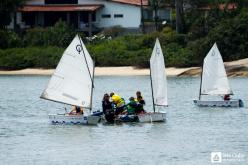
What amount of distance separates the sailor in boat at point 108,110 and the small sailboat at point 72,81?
4.37ft

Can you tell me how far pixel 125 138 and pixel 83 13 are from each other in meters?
70.2

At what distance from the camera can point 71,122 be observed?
5134 cm

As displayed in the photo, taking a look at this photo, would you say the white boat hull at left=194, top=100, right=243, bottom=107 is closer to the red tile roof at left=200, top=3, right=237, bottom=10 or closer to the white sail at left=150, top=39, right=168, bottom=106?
the white sail at left=150, top=39, right=168, bottom=106

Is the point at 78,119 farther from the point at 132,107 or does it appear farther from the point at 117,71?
the point at 117,71

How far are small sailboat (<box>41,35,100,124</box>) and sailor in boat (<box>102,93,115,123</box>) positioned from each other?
4.37 feet

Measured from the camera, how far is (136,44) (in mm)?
102688

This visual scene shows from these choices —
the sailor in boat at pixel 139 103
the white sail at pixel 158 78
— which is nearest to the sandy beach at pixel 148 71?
the white sail at pixel 158 78

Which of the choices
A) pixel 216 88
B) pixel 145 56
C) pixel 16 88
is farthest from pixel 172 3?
pixel 216 88

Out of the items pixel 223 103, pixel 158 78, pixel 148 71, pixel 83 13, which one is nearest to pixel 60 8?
pixel 83 13

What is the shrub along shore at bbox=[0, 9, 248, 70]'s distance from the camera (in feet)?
315

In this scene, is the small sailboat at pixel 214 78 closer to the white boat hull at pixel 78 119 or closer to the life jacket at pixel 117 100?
the life jacket at pixel 117 100

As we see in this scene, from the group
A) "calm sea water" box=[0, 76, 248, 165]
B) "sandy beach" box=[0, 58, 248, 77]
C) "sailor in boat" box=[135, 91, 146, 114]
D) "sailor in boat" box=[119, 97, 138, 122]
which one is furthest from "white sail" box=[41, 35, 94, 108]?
"sandy beach" box=[0, 58, 248, 77]

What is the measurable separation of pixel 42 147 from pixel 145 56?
175 ft

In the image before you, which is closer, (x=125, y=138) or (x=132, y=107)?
(x=125, y=138)
